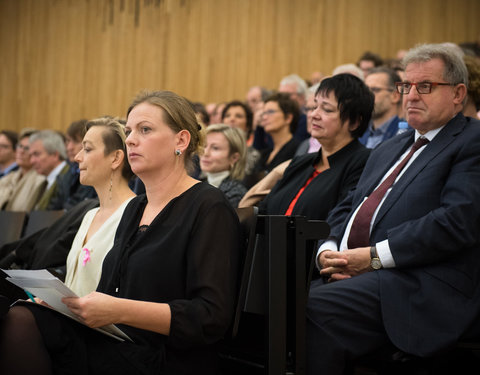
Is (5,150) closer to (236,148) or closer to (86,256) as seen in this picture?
(236,148)

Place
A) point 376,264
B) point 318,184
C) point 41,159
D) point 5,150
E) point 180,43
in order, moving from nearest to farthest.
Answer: point 376,264
point 318,184
point 41,159
point 5,150
point 180,43

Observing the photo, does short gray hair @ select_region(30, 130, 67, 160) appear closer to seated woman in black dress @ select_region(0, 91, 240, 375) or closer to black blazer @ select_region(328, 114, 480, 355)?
seated woman in black dress @ select_region(0, 91, 240, 375)

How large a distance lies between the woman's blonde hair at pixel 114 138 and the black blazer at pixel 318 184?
664mm

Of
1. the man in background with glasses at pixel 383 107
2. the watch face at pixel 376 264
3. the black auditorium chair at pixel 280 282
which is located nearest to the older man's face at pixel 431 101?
the watch face at pixel 376 264

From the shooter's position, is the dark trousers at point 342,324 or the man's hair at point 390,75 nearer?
the dark trousers at point 342,324

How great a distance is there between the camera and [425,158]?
2270 millimetres

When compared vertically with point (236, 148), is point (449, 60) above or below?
above

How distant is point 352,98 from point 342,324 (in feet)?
4.09

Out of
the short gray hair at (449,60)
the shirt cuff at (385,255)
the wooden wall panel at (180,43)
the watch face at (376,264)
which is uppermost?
the wooden wall panel at (180,43)

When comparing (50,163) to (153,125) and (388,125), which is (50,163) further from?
(153,125)

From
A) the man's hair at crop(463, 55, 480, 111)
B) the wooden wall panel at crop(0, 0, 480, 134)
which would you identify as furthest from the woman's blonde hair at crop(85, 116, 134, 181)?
the wooden wall panel at crop(0, 0, 480, 134)

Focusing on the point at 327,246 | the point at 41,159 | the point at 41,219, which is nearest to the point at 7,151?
Result: the point at 41,159

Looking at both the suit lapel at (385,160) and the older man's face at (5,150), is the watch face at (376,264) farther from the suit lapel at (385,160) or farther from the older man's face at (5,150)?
the older man's face at (5,150)

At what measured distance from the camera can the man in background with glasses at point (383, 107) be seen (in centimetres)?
384
